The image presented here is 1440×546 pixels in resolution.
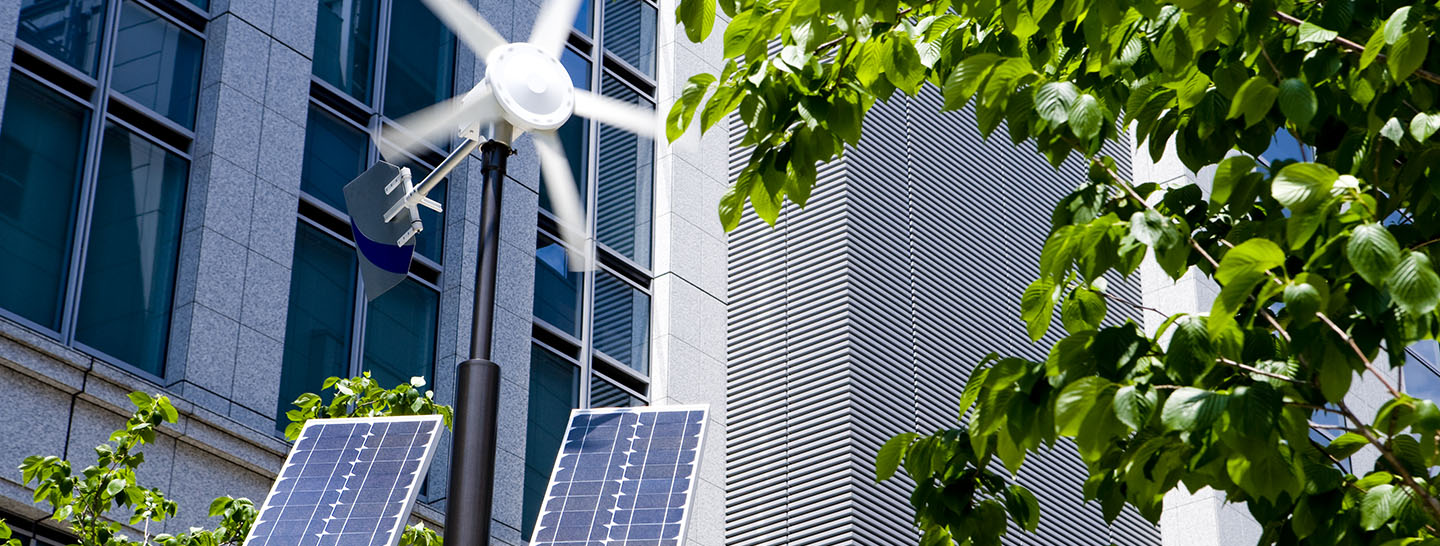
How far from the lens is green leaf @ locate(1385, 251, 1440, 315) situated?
5.62m

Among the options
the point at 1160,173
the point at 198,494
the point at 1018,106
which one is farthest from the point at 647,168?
the point at 1018,106

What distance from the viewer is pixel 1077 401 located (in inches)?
238

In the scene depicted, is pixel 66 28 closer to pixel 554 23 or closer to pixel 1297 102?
pixel 554 23

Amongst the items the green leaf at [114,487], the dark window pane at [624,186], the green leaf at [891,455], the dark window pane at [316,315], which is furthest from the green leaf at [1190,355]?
the dark window pane at [624,186]

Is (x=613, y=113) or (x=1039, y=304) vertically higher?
(x=613, y=113)

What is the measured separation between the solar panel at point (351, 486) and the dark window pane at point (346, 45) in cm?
1192

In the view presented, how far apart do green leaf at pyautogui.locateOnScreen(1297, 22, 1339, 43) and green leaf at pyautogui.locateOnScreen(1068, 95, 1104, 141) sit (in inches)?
32.1

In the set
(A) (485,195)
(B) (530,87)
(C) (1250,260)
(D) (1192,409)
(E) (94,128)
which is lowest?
(D) (1192,409)

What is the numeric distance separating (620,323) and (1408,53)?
21261 mm

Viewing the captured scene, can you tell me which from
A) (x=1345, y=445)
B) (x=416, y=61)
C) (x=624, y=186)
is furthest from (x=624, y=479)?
(x=624, y=186)

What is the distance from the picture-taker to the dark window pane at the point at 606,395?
2622 centimetres

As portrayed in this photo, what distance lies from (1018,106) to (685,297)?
21.0 metres

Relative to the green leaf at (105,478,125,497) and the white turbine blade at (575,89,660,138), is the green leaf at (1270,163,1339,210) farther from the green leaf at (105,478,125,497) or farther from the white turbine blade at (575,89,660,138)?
the green leaf at (105,478,125,497)

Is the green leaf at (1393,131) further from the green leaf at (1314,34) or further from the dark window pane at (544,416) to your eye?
the dark window pane at (544,416)
